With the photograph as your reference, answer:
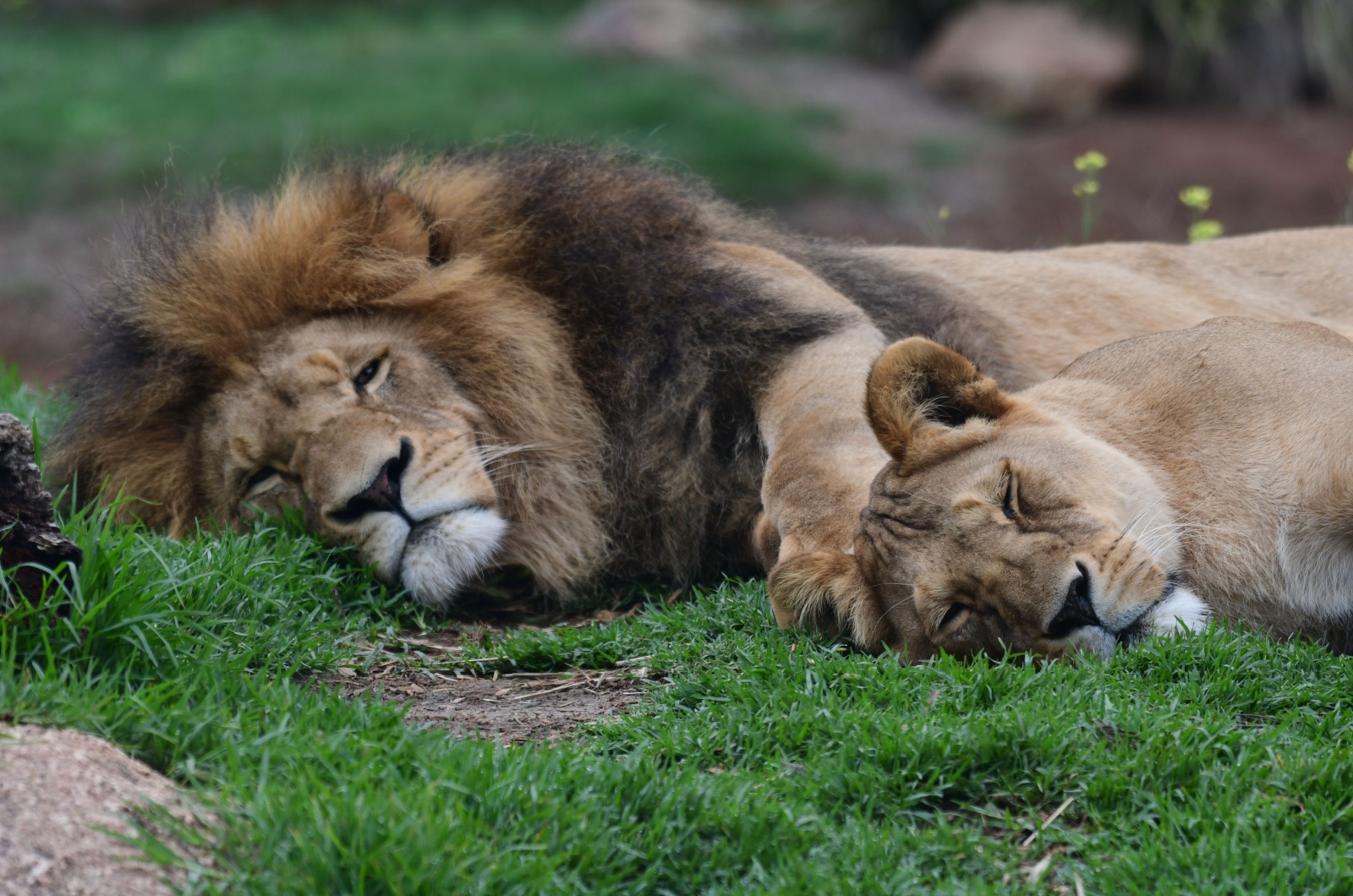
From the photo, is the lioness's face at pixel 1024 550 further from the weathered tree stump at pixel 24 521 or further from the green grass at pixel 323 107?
the green grass at pixel 323 107

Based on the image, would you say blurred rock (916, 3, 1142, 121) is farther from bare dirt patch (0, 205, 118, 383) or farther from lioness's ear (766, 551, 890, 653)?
lioness's ear (766, 551, 890, 653)

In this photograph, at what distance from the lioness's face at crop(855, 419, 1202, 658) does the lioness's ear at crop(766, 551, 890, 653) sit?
4 cm

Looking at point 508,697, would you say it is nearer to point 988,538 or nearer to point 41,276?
point 988,538

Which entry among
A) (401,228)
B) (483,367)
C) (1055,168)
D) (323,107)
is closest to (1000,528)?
(483,367)

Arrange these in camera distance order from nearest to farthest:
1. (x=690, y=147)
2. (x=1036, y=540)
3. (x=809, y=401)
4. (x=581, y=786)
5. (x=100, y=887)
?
(x=100, y=887) → (x=581, y=786) → (x=1036, y=540) → (x=809, y=401) → (x=690, y=147)

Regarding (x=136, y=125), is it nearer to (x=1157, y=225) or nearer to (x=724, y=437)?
(x=1157, y=225)

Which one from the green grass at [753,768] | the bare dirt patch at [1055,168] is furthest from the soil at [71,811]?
the bare dirt patch at [1055,168]

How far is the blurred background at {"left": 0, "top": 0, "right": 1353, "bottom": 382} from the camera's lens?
42.7 feet

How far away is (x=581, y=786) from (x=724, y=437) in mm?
1739

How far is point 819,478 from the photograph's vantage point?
3.59m

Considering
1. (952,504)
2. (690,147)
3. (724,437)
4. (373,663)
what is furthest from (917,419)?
(690,147)

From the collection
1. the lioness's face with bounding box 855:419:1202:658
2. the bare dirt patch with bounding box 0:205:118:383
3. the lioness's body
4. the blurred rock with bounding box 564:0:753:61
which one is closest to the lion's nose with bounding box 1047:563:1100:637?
the lioness's face with bounding box 855:419:1202:658

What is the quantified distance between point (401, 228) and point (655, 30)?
1394 centimetres

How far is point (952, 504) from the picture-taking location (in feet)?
10.3
